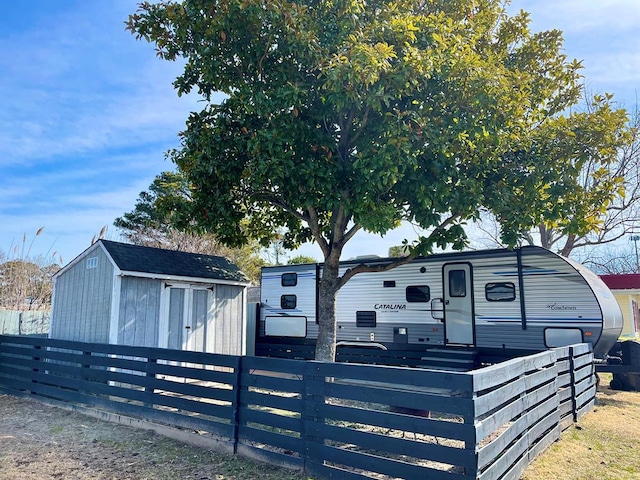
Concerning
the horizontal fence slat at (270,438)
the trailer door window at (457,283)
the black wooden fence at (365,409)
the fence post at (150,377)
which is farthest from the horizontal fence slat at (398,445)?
A: the trailer door window at (457,283)

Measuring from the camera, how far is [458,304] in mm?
10070

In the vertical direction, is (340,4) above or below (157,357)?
above

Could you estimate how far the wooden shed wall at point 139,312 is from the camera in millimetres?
8758

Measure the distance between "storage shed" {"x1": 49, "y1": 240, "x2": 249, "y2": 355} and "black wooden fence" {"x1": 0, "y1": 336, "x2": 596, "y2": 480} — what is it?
1.20 meters

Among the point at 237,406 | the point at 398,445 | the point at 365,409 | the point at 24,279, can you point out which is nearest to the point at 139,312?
the point at 237,406

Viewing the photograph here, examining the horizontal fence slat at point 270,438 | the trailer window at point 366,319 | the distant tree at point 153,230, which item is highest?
the distant tree at point 153,230

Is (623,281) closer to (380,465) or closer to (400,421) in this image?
(400,421)

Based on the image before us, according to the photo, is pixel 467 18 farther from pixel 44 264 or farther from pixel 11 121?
pixel 44 264

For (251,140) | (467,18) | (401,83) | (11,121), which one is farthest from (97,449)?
(11,121)

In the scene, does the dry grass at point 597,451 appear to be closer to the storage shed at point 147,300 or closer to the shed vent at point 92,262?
the storage shed at point 147,300

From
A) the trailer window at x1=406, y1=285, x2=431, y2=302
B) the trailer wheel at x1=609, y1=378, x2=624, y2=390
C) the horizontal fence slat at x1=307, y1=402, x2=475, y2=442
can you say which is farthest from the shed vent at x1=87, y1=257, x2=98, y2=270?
the trailer wheel at x1=609, y1=378, x2=624, y2=390

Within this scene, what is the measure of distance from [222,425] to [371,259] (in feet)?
19.6

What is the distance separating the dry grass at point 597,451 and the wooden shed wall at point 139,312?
7.09m

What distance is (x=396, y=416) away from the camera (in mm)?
4191
